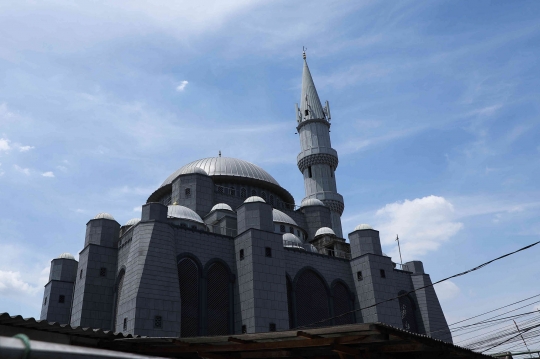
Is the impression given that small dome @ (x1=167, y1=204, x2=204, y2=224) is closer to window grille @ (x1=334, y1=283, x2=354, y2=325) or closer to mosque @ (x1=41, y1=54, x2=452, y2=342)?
mosque @ (x1=41, y1=54, x2=452, y2=342)

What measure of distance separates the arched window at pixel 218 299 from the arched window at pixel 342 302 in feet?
24.0

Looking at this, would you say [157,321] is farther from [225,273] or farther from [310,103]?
[310,103]

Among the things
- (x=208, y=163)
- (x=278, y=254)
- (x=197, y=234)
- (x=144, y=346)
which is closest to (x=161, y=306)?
(x=197, y=234)

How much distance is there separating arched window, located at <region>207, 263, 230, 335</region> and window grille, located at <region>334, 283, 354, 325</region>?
7.33 m

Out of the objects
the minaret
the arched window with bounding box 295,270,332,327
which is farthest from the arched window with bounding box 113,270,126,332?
the minaret

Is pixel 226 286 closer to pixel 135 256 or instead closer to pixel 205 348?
pixel 135 256

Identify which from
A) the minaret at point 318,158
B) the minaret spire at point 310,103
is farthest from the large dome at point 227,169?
the minaret spire at point 310,103

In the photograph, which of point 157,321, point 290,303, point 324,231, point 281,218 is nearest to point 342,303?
point 290,303

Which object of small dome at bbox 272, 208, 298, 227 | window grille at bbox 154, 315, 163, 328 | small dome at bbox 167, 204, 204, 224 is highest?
small dome at bbox 272, 208, 298, 227

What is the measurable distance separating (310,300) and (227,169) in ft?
44.7

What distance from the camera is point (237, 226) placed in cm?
2853

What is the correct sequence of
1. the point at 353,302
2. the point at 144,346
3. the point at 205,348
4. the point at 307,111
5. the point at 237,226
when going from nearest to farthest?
the point at 205,348 → the point at 144,346 → the point at 237,226 → the point at 353,302 → the point at 307,111

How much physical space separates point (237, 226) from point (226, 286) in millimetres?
3707

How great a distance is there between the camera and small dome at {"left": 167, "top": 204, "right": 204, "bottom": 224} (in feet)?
96.2
